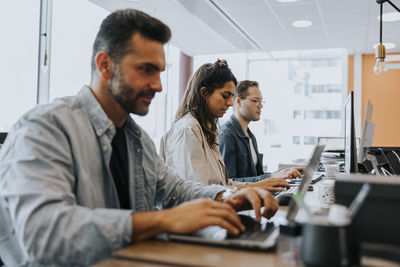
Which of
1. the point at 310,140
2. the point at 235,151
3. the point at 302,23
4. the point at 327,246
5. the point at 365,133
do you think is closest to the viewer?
the point at 327,246

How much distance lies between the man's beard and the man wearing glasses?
1341 mm

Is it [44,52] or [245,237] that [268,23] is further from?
[245,237]

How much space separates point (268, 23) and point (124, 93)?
428cm

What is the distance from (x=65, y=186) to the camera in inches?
35.9

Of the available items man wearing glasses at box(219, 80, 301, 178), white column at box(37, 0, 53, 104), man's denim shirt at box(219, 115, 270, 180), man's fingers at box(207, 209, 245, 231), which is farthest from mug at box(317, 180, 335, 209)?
white column at box(37, 0, 53, 104)

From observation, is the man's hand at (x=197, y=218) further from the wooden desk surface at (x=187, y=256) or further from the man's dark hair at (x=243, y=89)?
the man's dark hair at (x=243, y=89)

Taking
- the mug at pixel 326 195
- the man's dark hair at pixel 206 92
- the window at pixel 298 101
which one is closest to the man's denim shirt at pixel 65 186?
the mug at pixel 326 195

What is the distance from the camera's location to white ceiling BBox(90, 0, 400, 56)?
4.38m

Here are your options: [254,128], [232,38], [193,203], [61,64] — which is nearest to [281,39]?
[232,38]

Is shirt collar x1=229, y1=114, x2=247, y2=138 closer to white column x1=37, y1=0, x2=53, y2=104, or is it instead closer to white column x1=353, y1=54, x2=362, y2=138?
white column x1=37, y1=0, x2=53, y2=104

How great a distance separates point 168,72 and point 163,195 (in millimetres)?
5424

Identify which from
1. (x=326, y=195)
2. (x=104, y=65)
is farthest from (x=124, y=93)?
(x=326, y=195)

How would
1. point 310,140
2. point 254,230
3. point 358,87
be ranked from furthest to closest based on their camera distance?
point 310,140 → point 358,87 → point 254,230

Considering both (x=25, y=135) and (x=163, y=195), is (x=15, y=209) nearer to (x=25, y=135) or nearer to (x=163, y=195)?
(x=25, y=135)
